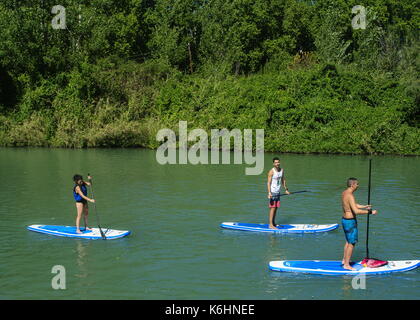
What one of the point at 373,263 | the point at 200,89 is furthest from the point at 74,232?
the point at 200,89

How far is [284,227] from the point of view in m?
17.1

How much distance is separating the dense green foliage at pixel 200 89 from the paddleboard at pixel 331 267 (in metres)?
26.9

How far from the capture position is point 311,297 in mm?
11758

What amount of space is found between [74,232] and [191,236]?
11.2 ft

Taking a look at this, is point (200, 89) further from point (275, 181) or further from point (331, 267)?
point (331, 267)

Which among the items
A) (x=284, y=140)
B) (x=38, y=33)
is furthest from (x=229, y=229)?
(x=38, y=33)

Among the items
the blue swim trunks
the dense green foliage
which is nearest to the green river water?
the blue swim trunks

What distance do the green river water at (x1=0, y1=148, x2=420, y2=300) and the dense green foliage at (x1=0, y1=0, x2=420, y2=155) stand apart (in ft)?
36.7

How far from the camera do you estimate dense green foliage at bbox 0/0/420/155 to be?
42.4 metres

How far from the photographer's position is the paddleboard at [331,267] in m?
13.0

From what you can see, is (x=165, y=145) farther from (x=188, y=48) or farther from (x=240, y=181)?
(x=188, y=48)

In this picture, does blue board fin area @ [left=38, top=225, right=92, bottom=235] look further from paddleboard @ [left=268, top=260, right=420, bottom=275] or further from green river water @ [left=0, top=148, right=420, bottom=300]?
paddleboard @ [left=268, top=260, right=420, bottom=275]

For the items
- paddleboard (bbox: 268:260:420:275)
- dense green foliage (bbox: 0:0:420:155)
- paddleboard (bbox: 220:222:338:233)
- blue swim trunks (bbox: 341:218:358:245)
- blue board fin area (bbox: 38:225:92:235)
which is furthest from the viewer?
dense green foliage (bbox: 0:0:420:155)

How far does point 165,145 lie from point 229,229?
26543 millimetres
